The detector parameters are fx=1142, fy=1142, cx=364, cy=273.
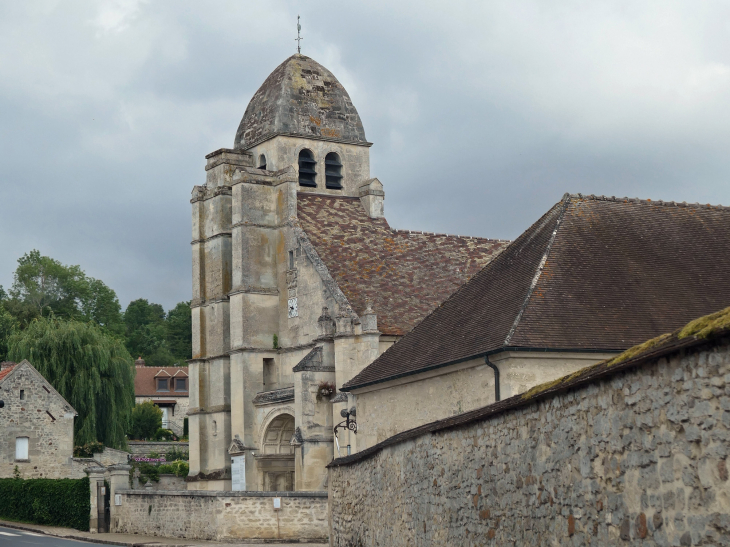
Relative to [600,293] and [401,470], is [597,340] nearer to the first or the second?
[600,293]

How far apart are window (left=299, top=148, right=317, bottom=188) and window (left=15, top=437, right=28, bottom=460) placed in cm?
1326

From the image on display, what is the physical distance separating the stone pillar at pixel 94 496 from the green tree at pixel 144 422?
3628 centimetres

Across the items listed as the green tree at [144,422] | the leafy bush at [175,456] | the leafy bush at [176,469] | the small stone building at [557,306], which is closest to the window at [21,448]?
the leafy bush at [176,469]

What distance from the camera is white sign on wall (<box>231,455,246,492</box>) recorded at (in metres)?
34.0

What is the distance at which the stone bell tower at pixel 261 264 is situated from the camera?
34.1 m

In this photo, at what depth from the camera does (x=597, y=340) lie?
17.9 metres

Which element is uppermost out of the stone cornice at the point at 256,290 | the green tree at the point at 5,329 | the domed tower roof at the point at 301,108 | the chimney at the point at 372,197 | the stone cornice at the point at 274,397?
the domed tower roof at the point at 301,108

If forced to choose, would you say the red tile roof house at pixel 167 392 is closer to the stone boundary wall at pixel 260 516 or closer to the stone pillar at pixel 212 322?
the stone pillar at pixel 212 322

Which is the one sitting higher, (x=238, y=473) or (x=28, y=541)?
(x=238, y=473)

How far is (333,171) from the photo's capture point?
124 feet

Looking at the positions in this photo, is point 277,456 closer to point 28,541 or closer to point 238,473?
point 238,473

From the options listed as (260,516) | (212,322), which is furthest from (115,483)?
(212,322)

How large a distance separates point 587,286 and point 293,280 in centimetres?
1656

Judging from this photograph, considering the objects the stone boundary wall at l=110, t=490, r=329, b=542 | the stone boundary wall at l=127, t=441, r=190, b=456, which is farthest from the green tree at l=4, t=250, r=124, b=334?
the stone boundary wall at l=110, t=490, r=329, b=542
